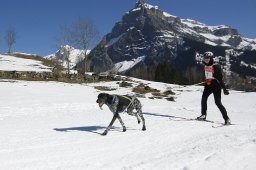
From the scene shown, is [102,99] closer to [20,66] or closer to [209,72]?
[209,72]

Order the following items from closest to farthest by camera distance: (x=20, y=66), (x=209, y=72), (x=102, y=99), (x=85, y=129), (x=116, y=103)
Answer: (x=102, y=99) → (x=116, y=103) → (x=85, y=129) → (x=209, y=72) → (x=20, y=66)

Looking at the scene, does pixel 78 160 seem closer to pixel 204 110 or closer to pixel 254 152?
pixel 254 152

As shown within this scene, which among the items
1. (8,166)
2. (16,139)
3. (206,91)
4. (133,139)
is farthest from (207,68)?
(8,166)

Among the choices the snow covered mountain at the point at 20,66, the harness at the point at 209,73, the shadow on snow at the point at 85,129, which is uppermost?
the snow covered mountain at the point at 20,66

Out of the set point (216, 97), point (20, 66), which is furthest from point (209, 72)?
point (20, 66)

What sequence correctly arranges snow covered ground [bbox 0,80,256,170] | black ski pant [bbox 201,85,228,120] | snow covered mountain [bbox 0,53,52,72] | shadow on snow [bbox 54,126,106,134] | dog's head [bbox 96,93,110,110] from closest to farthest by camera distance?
snow covered ground [bbox 0,80,256,170] → dog's head [bbox 96,93,110,110] → shadow on snow [bbox 54,126,106,134] → black ski pant [bbox 201,85,228,120] → snow covered mountain [bbox 0,53,52,72]

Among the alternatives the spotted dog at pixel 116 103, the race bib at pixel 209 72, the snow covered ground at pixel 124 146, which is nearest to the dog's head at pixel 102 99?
the spotted dog at pixel 116 103

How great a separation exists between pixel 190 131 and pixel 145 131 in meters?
1.47

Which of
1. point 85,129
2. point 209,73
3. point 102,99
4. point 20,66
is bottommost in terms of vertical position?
point 85,129

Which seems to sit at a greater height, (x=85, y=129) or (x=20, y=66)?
(x=20, y=66)

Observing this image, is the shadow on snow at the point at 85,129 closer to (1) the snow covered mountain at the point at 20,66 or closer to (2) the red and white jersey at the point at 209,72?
(2) the red and white jersey at the point at 209,72

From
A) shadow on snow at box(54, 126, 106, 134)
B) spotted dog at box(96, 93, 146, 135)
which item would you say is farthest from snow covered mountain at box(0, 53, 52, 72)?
spotted dog at box(96, 93, 146, 135)

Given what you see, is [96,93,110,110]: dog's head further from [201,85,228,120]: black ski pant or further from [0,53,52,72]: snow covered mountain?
[0,53,52,72]: snow covered mountain

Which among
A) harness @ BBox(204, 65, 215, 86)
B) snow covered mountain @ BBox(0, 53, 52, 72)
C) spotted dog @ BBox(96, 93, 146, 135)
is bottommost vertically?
spotted dog @ BBox(96, 93, 146, 135)
